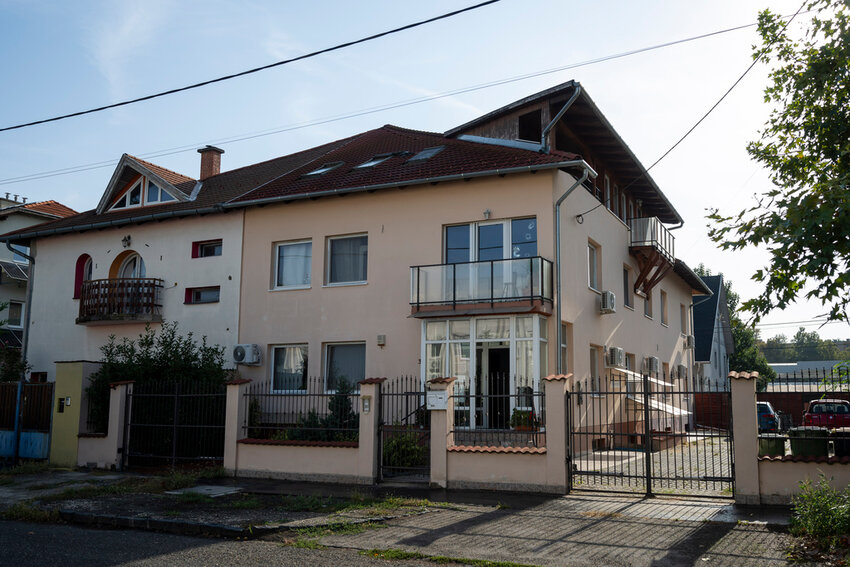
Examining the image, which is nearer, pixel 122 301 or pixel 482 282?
pixel 482 282

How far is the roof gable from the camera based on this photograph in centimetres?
2366

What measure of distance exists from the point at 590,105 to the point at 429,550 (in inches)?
545

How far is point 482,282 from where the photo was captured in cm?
1716

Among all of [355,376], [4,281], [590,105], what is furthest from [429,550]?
[4,281]

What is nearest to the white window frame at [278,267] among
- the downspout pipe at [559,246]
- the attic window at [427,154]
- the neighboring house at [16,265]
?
the attic window at [427,154]

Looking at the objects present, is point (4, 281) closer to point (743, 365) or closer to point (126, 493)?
point (126, 493)

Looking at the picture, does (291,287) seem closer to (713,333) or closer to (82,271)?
(82,271)

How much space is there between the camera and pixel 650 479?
37.9ft

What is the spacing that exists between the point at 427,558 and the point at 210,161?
2252 cm

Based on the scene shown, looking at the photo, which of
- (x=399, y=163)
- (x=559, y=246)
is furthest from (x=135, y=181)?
(x=559, y=246)

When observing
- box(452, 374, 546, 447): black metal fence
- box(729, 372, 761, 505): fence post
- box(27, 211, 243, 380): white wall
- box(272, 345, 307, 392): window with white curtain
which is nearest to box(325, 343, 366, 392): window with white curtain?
box(272, 345, 307, 392): window with white curtain

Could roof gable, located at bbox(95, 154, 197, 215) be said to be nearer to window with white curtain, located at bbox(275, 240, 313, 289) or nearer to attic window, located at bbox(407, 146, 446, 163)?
window with white curtain, located at bbox(275, 240, 313, 289)

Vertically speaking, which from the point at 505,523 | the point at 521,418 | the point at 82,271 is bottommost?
the point at 505,523

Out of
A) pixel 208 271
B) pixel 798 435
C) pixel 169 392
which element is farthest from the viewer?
pixel 208 271
